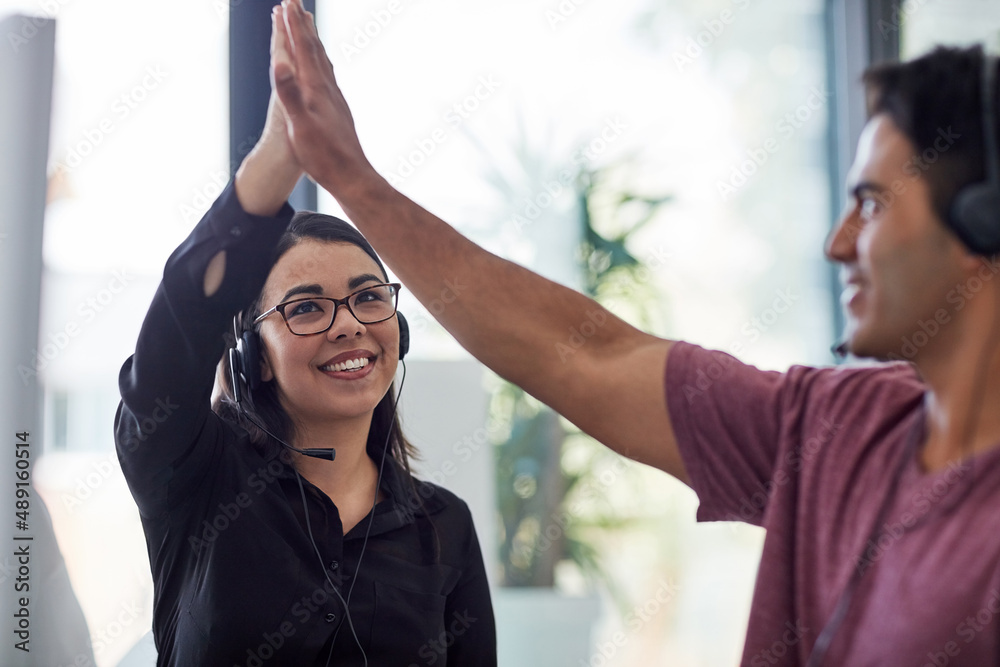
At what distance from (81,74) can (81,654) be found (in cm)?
104

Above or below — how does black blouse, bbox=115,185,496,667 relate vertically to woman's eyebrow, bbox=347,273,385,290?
below

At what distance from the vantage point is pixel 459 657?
4.41 ft

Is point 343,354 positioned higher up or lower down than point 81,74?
lower down

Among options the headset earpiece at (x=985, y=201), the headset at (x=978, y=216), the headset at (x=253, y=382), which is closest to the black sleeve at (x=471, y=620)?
the headset at (x=253, y=382)

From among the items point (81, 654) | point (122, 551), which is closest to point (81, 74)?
point (122, 551)

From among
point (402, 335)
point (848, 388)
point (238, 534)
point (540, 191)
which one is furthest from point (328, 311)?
point (540, 191)

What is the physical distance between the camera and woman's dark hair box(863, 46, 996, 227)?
0.85 m

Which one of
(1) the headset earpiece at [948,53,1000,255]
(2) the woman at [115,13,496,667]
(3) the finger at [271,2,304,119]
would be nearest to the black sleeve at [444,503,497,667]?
(2) the woman at [115,13,496,667]

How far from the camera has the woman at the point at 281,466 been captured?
3.42 feet

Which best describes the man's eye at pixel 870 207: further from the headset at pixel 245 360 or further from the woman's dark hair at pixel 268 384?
the headset at pixel 245 360

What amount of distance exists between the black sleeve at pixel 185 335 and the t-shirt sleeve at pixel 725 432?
59 centimetres

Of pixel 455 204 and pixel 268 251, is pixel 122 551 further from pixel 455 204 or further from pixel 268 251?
pixel 455 204

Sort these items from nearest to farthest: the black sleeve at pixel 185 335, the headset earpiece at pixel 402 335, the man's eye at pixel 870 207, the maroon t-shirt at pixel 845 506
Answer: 1. the maroon t-shirt at pixel 845 506
2. the man's eye at pixel 870 207
3. the black sleeve at pixel 185 335
4. the headset earpiece at pixel 402 335

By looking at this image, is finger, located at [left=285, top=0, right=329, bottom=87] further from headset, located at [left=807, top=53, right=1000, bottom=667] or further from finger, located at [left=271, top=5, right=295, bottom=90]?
headset, located at [left=807, top=53, right=1000, bottom=667]
